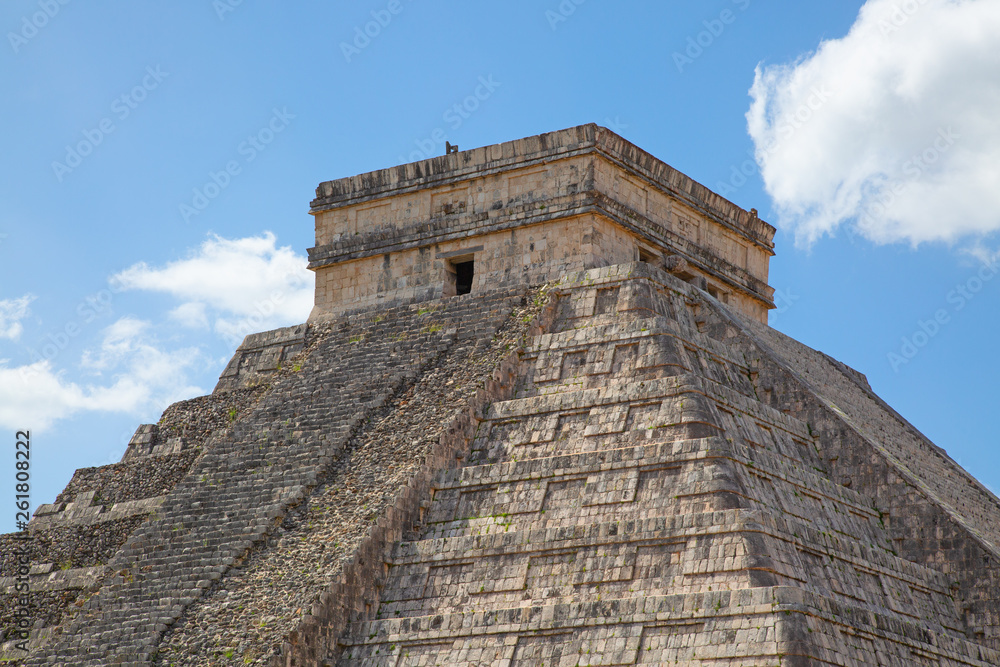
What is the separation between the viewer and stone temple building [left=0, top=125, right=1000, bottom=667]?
1481cm

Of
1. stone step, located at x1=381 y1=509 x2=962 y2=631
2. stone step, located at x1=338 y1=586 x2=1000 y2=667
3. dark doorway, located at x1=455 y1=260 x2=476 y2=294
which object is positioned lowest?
stone step, located at x1=338 y1=586 x2=1000 y2=667

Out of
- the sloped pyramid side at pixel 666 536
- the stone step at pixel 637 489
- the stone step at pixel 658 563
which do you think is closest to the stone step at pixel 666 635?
the sloped pyramid side at pixel 666 536

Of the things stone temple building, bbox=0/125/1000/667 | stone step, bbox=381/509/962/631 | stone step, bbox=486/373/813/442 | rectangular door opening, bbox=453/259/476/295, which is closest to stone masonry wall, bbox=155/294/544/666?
stone temple building, bbox=0/125/1000/667

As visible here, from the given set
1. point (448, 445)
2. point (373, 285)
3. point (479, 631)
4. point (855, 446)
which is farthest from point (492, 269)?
point (479, 631)

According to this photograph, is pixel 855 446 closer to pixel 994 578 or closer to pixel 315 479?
pixel 994 578

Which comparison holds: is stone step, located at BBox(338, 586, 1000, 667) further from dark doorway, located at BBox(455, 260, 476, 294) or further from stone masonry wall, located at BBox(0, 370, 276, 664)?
dark doorway, located at BBox(455, 260, 476, 294)

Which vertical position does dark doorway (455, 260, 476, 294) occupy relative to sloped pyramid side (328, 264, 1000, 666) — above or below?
above

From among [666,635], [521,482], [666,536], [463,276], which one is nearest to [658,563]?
[666,536]

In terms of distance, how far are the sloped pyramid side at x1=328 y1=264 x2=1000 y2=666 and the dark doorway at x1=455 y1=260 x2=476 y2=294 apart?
360cm

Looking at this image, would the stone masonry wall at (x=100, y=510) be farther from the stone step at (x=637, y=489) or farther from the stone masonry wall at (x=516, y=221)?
the stone step at (x=637, y=489)

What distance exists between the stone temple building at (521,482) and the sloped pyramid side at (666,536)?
0.12 feet

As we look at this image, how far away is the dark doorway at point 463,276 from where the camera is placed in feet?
72.8

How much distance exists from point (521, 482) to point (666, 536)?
2.19m

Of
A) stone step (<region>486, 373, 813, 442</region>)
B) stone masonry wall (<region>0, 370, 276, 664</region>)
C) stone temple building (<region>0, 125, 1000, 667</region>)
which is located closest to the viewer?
stone temple building (<region>0, 125, 1000, 667</region>)
